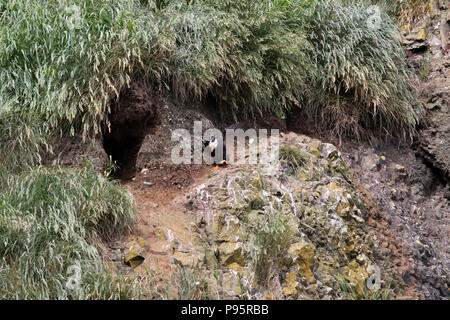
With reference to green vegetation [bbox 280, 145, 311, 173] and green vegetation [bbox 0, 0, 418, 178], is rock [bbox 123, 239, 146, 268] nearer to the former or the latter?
green vegetation [bbox 0, 0, 418, 178]

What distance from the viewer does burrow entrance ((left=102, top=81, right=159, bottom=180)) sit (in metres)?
4.88

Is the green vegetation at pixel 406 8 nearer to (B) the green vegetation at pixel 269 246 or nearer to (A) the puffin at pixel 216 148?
(A) the puffin at pixel 216 148

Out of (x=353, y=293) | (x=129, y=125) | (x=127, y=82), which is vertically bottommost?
(x=353, y=293)

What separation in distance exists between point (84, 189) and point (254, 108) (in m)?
2.57

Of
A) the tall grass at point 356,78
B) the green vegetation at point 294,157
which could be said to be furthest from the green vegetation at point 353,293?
the tall grass at point 356,78

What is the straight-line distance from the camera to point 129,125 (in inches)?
199

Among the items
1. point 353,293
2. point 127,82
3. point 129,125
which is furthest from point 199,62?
point 353,293

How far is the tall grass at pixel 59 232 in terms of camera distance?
3.19m

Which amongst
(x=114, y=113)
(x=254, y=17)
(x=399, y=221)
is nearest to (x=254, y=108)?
(x=254, y=17)

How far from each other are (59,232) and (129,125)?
1.84 m

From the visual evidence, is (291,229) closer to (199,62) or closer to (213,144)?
(213,144)

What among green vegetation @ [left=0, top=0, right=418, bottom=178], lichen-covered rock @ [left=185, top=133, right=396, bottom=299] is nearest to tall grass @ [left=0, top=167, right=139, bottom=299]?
green vegetation @ [left=0, top=0, right=418, bottom=178]

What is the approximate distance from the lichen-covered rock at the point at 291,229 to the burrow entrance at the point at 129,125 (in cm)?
111

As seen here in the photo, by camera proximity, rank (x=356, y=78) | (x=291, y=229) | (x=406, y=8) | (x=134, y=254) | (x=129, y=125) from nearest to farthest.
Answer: (x=134, y=254)
(x=291, y=229)
(x=129, y=125)
(x=356, y=78)
(x=406, y=8)
